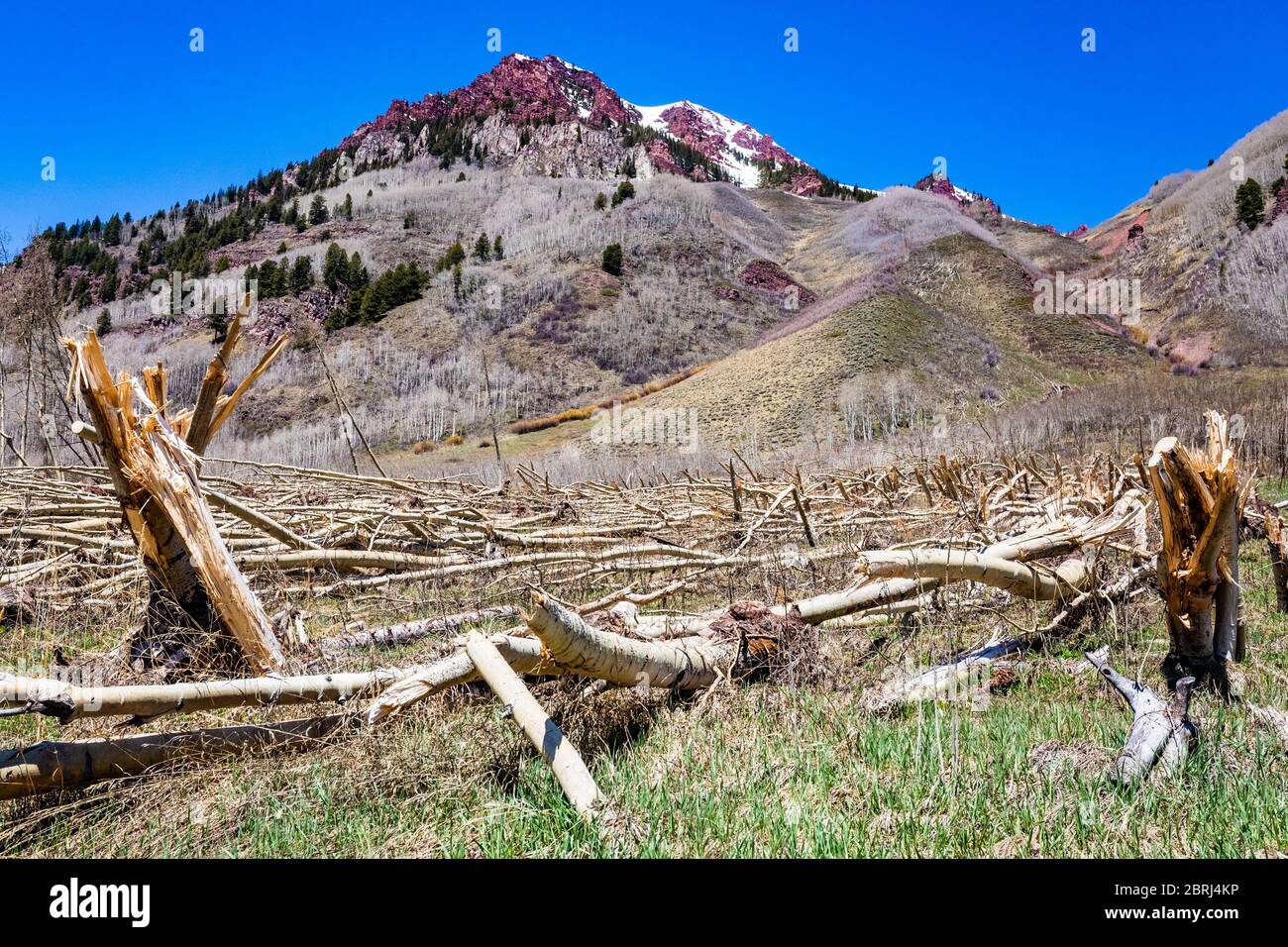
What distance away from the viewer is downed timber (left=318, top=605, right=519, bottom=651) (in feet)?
14.7

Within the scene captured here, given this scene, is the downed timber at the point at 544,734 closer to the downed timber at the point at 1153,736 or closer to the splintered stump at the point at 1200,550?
the downed timber at the point at 1153,736

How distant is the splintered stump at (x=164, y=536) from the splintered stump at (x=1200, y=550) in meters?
4.21

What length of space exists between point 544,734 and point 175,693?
4.24 feet

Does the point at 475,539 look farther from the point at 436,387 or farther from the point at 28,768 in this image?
the point at 436,387

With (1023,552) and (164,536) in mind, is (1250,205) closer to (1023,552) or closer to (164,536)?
(1023,552)

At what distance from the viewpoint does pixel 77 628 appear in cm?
486

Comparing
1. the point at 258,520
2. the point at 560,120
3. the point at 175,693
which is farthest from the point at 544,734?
the point at 560,120

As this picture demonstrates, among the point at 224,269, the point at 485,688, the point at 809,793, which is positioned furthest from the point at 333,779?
the point at 224,269

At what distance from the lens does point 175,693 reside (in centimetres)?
238

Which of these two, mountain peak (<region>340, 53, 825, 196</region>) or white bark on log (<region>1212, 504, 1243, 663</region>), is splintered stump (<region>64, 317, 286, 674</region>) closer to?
white bark on log (<region>1212, 504, 1243, 663</region>)

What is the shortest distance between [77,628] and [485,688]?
3.71m

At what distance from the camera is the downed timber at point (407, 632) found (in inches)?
177

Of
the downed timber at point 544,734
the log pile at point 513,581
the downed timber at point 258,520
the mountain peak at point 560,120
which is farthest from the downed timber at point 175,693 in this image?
the mountain peak at point 560,120

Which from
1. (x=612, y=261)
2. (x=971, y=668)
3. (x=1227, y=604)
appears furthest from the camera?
(x=612, y=261)
